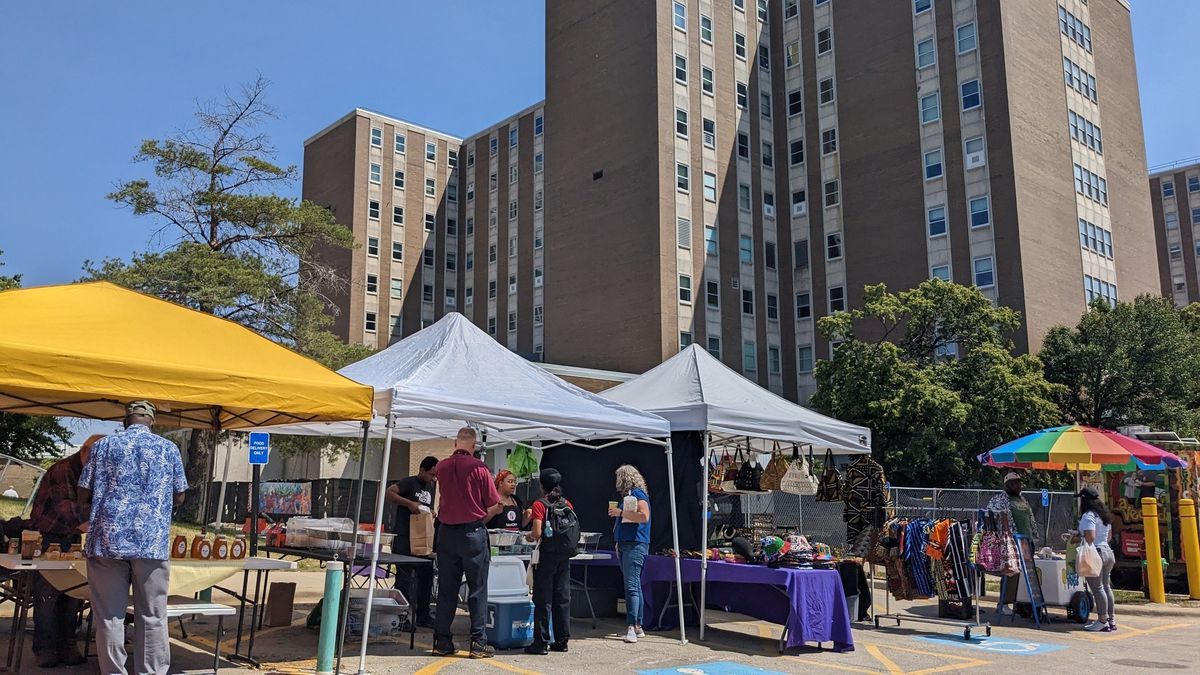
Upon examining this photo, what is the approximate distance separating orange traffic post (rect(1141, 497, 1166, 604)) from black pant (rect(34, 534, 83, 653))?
53.2 feet

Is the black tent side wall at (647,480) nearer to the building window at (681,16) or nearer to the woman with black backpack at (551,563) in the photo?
the woman with black backpack at (551,563)

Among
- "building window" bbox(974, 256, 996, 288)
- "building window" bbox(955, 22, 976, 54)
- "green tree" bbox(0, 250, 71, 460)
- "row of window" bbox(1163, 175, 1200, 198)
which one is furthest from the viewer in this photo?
"row of window" bbox(1163, 175, 1200, 198)

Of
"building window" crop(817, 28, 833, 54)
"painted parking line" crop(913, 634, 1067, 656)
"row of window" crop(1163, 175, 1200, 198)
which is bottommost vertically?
"painted parking line" crop(913, 634, 1067, 656)

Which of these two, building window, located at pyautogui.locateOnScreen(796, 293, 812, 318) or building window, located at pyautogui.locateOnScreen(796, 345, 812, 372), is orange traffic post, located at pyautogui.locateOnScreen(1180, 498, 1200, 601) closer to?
building window, located at pyautogui.locateOnScreen(796, 345, 812, 372)

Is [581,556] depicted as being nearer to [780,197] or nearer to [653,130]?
[653,130]

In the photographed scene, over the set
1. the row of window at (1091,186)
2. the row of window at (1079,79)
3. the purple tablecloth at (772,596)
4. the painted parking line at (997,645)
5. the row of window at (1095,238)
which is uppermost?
the row of window at (1079,79)

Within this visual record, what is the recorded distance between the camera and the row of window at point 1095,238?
47844 millimetres

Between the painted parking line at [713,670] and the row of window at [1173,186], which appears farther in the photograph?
the row of window at [1173,186]

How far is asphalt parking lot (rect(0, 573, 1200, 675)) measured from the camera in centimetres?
902

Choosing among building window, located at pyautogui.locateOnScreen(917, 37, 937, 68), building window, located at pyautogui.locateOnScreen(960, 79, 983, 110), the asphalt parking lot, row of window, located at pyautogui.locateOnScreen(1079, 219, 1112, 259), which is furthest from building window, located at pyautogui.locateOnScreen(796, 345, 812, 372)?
the asphalt parking lot

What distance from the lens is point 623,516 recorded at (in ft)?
34.1

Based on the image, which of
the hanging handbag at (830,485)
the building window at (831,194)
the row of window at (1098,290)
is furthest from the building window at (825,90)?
the hanging handbag at (830,485)

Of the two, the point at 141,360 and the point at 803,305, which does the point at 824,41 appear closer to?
the point at 803,305

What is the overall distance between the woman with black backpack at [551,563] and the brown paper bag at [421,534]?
1.16 meters
